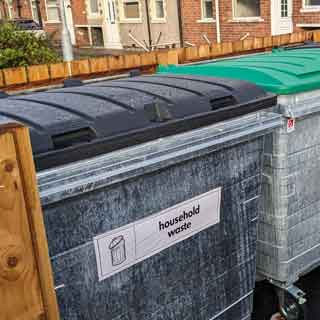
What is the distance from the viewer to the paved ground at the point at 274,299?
3285 mm

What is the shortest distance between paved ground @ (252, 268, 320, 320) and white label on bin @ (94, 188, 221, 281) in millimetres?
1228

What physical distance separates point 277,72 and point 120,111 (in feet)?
Answer: 3.43

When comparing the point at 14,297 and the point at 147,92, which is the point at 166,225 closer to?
the point at 147,92

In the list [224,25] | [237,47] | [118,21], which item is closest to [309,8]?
[224,25]

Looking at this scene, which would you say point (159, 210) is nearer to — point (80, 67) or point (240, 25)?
point (80, 67)

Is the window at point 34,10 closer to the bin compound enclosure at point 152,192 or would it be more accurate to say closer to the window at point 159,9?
the window at point 159,9

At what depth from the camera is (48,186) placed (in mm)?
1765

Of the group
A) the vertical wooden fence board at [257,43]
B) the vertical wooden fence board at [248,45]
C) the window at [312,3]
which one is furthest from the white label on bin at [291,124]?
the window at [312,3]

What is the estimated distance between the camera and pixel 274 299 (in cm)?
342

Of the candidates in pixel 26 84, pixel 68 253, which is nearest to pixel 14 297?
pixel 68 253

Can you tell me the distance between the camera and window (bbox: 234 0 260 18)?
1667 centimetres

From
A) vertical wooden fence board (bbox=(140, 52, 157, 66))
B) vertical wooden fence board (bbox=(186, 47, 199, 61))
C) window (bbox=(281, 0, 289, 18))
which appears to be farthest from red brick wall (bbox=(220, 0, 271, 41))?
vertical wooden fence board (bbox=(140, 52, 157, 66))

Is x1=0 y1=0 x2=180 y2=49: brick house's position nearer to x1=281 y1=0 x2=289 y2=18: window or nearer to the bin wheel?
x1=281 y1=0 x2=289 y2=18: window

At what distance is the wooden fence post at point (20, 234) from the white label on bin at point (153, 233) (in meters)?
0.40
